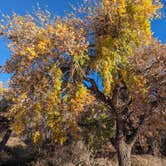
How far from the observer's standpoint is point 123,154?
45.3ft

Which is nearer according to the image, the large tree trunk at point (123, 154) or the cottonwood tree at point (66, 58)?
the cottonwood tree at point (66, 58)

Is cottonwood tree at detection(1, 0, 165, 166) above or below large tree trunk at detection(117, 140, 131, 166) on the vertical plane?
above

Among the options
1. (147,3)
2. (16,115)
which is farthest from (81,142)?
(147,3)

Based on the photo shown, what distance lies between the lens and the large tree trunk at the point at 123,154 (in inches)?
539

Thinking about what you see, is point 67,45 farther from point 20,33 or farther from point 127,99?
point 127,99

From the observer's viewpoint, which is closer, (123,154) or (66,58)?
(66,58)

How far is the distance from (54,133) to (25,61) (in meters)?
2.86

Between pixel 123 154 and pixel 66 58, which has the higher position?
pixel 66 58

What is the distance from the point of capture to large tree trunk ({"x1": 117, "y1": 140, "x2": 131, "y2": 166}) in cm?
1368

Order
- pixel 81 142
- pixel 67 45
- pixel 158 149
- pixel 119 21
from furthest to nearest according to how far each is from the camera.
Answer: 1. pixel 158 149
2. pixel 81 142
3. pixel 119 21
4. pixel 67 45

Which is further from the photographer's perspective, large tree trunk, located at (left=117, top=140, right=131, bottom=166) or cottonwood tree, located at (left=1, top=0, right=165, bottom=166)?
large tree trunk, located at (left=117, top=140, right=131, bottom=166)

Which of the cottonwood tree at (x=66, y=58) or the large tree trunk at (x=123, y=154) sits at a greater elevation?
the cottonwood tree at (x=66, y=58)

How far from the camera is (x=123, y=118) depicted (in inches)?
599

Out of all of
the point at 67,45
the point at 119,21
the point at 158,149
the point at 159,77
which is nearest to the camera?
the point at 67,45
